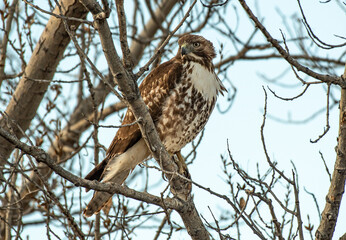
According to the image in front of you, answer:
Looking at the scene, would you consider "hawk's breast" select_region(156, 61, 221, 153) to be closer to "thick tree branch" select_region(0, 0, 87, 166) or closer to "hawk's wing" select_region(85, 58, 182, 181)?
"hawk's wing" select_region(85, 58, 182, 181)

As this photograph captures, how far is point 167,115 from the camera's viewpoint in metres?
4.67

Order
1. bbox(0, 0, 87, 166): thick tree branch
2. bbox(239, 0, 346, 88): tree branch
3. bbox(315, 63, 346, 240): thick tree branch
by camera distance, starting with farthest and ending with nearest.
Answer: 1. bbox(0, 0, 87, 166): thick tree branch
2. bbox(315, 63, 346, 240): thick tree branch
3. bbox(239, 0, 346, 88): tree branch

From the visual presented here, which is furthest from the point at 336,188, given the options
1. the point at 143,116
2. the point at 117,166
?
the point at 117,166

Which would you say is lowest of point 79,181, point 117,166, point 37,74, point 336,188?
point 79,181

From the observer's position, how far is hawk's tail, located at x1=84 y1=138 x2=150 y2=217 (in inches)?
184

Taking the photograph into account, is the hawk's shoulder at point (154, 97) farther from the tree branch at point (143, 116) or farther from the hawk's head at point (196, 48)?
the tree branch at point (143, 116)

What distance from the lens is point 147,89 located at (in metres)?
4.82

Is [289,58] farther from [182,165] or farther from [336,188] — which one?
[182,165]

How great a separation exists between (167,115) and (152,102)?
20cm

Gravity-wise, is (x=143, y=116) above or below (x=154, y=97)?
below

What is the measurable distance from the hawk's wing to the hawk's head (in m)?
0.21

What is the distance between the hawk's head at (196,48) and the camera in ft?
16.4

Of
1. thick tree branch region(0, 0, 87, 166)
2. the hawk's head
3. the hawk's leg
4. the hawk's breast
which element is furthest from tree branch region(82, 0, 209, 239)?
thick tree branch region(0, 0, 87, 166)

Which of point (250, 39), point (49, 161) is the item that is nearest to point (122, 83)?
point (49, 161)
